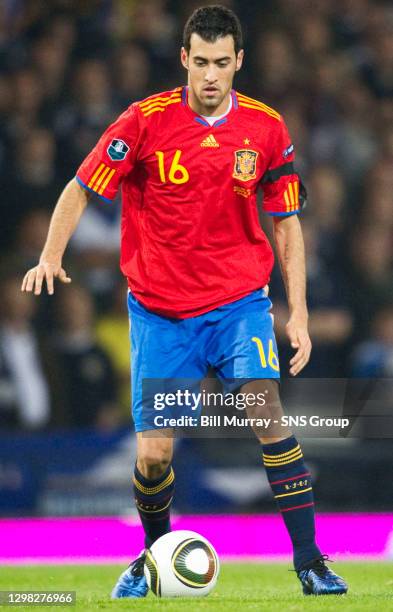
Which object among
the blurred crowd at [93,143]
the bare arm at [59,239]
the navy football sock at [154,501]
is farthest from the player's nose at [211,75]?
the blurred crowd at [93,143]

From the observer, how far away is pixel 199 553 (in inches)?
192

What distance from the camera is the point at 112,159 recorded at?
5145mm

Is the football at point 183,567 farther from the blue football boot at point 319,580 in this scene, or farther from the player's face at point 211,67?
the player's face at point 211,67

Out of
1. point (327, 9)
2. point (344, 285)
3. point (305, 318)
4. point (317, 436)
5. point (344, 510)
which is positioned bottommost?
point (344, 510)

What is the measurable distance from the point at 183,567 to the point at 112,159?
167cm

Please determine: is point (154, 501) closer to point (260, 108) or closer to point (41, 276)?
point (41, 276)

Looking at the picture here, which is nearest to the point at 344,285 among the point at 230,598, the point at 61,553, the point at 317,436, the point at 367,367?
the point at 367,367

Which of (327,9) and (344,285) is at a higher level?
(327,9)

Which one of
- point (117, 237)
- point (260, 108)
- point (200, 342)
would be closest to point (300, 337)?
point (200, 342)

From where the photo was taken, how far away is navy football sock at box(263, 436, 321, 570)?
4.96 meters

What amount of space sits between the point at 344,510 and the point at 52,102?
160 inches

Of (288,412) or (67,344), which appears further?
(67,344)

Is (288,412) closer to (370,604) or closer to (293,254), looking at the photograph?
(293,254)

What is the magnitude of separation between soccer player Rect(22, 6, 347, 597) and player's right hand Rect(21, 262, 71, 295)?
0.43ft
